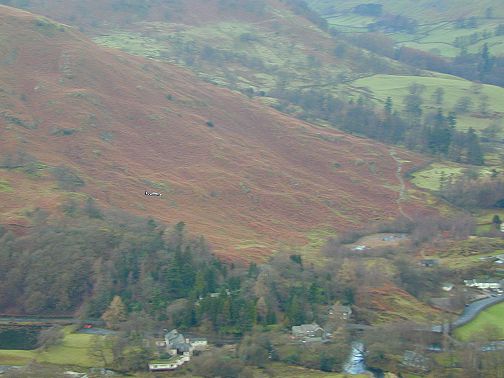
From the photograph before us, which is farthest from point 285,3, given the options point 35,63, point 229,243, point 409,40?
point 229,243

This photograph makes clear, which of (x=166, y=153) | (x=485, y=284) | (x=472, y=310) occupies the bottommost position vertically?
(x=472, y=310)

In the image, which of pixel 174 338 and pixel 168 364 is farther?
pixel 174 338

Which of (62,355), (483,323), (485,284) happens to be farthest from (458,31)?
(62,355)

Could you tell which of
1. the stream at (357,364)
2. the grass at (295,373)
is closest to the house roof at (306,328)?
the stream at (357,364)

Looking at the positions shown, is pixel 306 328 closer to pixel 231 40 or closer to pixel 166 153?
pixel 166 153

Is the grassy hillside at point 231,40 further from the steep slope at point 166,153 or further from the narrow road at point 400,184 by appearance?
the narrow road at point 400,184

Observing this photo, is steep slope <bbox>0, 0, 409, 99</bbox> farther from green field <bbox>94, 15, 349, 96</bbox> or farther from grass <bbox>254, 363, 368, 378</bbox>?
grass <bbox>254, 363, 368, 378</bbox>
